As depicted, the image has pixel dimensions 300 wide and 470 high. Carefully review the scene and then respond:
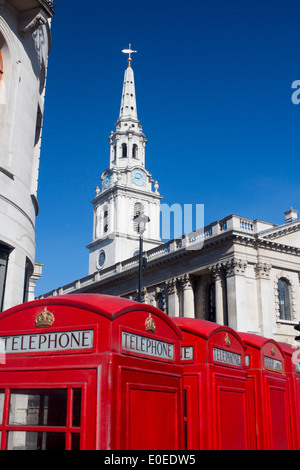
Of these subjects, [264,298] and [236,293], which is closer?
[236,293]

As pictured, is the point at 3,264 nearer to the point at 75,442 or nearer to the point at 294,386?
the point at 294,386

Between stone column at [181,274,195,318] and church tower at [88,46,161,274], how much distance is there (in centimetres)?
2252

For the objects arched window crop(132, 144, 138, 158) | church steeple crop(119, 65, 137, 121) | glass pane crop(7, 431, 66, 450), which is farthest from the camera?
church steeple crop(119, 65, 137, 121)

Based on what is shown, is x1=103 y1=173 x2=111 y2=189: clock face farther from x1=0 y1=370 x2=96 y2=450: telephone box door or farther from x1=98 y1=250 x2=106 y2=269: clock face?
x1=0 y1=370 x2=96 y2=450: telephone box door

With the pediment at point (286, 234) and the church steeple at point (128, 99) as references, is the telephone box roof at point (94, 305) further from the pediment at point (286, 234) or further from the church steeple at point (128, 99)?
the church steeple at point (128, 99)

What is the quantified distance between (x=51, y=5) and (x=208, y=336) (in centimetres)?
931

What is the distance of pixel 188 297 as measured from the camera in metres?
38.2

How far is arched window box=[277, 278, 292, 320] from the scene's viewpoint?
3617 cm

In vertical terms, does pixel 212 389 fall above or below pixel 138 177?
below

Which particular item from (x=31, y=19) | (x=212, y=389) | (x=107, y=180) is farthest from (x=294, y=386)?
(x=107, y=180)

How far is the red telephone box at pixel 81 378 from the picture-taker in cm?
429

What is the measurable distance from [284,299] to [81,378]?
34.0 meters

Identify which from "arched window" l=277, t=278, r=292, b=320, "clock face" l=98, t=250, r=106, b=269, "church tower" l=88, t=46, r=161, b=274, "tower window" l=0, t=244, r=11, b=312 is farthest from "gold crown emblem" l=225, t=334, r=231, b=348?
"clock face" l=98, t=250, r=106, b=269

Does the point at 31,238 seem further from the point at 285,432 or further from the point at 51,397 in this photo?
the point at 51,397
